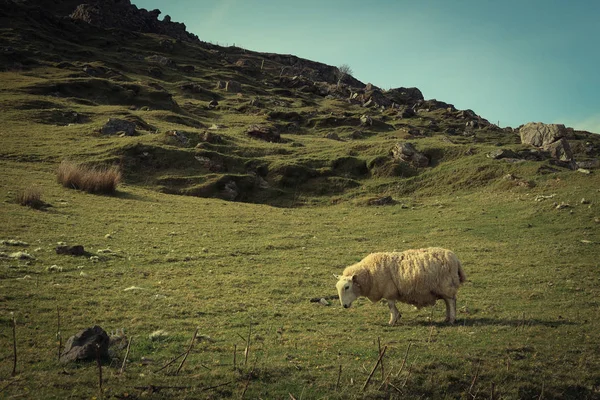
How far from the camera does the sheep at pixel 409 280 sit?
13.2 metres

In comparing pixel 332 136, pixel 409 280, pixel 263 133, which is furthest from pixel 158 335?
pixel 332 136

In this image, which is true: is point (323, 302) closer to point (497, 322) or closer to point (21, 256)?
point (497, 322)

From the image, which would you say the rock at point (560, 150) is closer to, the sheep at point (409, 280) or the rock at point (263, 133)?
the rock at point (263, 133)

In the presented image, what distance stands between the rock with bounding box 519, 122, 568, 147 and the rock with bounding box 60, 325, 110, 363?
59.7m

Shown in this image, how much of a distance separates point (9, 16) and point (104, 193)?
11099 cm

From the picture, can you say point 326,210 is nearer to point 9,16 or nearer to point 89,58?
point 89,58

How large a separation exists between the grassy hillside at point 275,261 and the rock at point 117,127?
1.00 meters

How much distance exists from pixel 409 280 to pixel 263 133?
48.5 metres

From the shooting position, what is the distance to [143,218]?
27.5 metres

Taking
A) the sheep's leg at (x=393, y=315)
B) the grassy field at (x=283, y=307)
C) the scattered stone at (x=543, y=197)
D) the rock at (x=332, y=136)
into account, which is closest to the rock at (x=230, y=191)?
the grassy field at (x=283, y=307)

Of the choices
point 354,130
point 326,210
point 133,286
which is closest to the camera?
point 133,286

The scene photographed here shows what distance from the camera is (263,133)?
5953 centimetres

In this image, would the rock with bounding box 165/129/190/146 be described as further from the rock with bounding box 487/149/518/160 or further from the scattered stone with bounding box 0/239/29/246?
the rock with bounding box 487/149/518/160

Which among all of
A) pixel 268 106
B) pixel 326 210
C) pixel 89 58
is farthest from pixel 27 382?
pixel 89 58
